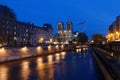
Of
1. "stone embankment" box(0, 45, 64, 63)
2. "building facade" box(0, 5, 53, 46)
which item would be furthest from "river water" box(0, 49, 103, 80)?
"building facade" box(0, 5, 53, 46)

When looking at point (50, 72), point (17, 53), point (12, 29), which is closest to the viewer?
point (50, 72)

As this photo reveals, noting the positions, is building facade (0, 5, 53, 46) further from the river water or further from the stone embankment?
the river water

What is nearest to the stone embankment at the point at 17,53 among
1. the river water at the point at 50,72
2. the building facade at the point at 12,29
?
the river water at the point at 50,72

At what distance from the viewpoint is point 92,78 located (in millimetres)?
17172

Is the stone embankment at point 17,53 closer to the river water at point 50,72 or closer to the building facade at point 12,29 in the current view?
the river water at point 50,72

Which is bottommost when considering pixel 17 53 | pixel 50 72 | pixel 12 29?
pixel 50 72

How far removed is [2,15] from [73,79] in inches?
5186

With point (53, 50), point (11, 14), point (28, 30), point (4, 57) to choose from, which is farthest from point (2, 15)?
point (4, 57)

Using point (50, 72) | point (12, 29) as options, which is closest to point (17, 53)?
point (50, 72)

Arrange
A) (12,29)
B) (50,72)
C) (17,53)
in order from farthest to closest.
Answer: (12,29) < (17,53) < (50,72)

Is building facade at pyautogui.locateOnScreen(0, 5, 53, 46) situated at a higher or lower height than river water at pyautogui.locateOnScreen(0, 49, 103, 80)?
higher

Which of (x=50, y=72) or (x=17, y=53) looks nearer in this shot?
(x=50, y=72)

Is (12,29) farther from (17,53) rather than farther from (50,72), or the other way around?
(50,72)

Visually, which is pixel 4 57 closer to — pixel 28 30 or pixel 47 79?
pixel 47 79
